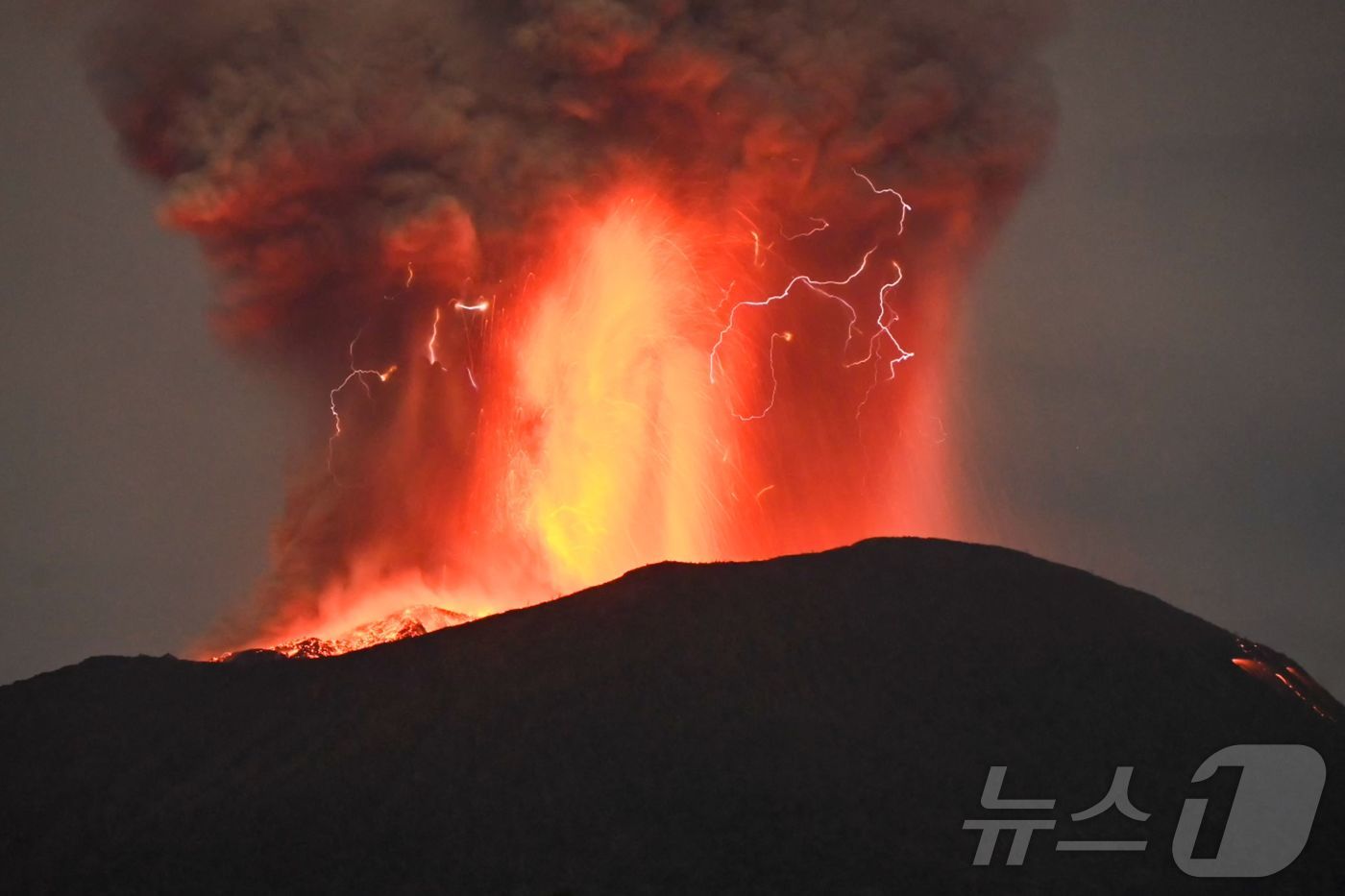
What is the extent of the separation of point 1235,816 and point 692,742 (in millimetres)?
7879

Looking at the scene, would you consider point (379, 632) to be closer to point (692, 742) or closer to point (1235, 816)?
point (692, 742)

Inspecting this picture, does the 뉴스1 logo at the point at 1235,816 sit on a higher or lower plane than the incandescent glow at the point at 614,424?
lower

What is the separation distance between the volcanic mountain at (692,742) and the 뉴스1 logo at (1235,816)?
0.18 metres

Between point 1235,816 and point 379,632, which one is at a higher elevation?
point 379,632

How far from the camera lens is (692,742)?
18.8 meters

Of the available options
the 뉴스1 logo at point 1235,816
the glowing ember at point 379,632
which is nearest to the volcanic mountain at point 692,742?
the 뉴스1 logo at point 1235,816

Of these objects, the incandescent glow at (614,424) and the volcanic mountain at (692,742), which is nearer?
the volcanic mountain at (692,742)

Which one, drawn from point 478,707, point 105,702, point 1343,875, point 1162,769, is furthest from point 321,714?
point 1343,875

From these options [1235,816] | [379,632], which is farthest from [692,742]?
[379,632]

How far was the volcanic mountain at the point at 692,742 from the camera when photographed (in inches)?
629

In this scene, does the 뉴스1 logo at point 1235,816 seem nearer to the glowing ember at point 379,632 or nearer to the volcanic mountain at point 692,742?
the volcanic mountain at point 692,742

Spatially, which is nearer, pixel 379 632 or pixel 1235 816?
pixel 1235 816

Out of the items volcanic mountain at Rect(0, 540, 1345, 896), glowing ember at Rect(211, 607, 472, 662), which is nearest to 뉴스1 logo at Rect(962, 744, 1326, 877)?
volcanic mountain at Rect(0, 540, 1345, 896)

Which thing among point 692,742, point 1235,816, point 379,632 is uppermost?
point 379,632
